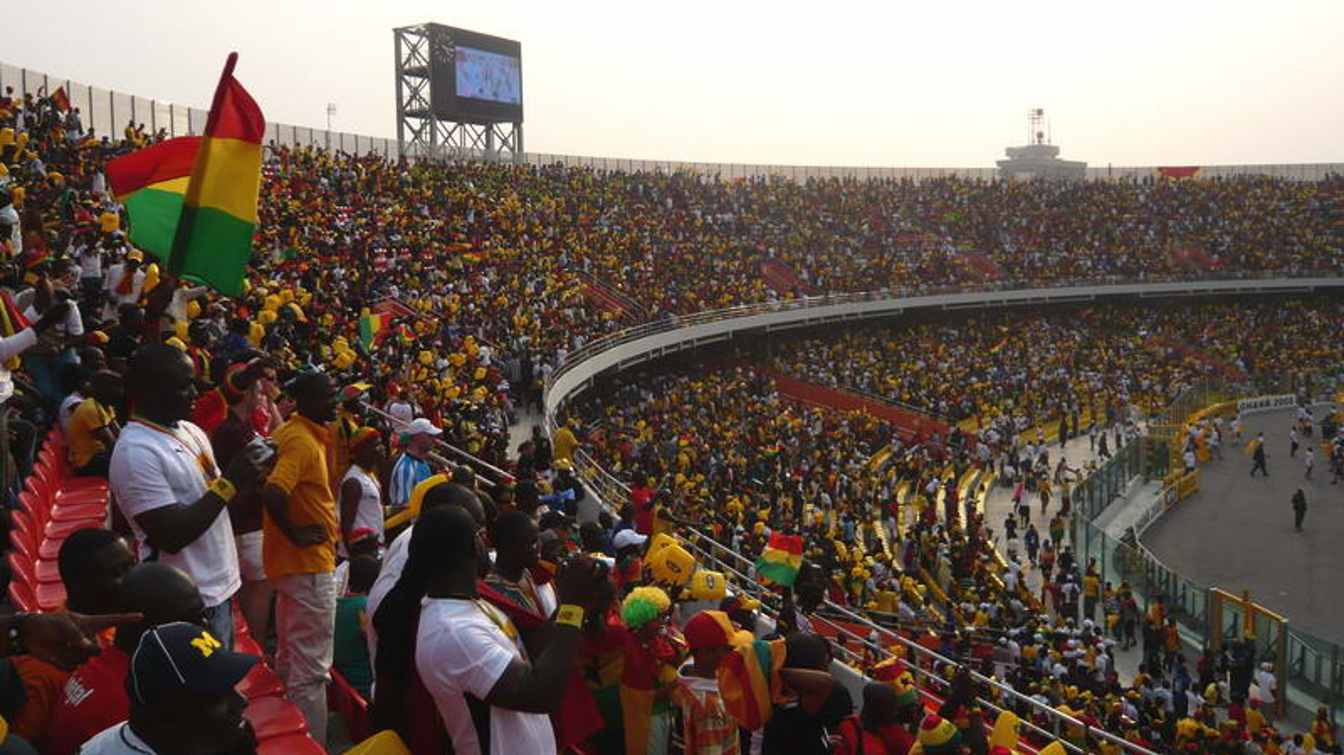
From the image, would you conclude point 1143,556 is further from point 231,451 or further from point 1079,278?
point 1079,278

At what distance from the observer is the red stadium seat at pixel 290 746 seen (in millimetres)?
3944

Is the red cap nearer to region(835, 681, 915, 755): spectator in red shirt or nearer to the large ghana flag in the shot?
region(835, 681, 915, 755): spectator in red shirt

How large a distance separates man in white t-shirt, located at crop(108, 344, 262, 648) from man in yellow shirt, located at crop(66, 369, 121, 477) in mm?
2196

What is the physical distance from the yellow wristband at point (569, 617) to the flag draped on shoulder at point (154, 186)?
517 centimetres

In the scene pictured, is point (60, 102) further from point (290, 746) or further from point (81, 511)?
point (290, 746)

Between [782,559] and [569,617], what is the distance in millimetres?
4295

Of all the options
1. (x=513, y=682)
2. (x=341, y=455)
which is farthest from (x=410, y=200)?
(x=513, y=682)

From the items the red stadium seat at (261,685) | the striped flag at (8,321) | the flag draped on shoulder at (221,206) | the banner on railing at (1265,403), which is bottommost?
the banner on railing at (1265,403)

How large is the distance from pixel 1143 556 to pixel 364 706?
1861cm

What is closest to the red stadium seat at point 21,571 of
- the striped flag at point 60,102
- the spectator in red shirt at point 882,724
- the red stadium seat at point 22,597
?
the red stadium seat at point 22,597

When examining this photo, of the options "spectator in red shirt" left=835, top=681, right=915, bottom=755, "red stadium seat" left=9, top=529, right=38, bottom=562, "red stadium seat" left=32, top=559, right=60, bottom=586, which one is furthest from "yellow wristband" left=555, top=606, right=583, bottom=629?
"red stadium seat" left=32, top=559, right=60, bottom=586

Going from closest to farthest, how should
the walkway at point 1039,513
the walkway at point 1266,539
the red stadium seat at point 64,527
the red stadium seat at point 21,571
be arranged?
the red stadium seat at point 21,571, the red stadium seat at point 64,527, the walkway at point 1039,513, the walkway at point 1266,539

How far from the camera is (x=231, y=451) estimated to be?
516 cm

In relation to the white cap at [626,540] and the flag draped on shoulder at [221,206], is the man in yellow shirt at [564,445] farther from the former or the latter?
the white cap at [626,540]
